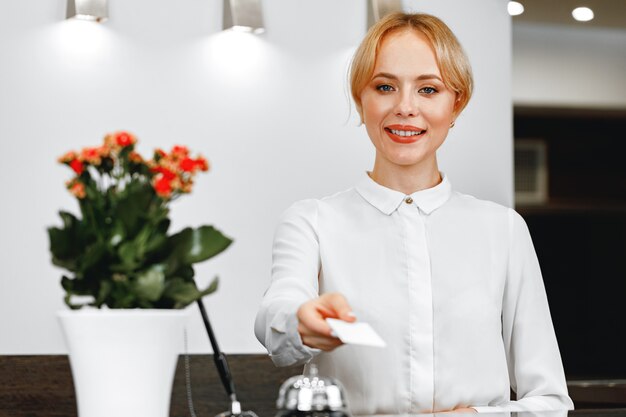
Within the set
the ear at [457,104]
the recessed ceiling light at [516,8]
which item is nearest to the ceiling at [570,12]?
the recessed ceiling light at [516,8]

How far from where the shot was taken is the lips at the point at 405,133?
167 centimetres

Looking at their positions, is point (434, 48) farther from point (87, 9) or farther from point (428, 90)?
point (87, 9)

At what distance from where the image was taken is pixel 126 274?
1.02 metres

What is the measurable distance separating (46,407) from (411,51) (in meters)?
1.94

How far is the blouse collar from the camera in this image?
171 cm

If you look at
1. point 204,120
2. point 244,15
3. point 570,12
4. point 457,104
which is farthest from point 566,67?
point 457,104

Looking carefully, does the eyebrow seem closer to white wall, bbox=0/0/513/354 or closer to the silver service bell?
the silver service bell

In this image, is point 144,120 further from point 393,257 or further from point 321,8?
point 393,257

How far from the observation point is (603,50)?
3889mm

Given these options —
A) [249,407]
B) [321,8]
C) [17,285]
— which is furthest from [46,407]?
[321,8]

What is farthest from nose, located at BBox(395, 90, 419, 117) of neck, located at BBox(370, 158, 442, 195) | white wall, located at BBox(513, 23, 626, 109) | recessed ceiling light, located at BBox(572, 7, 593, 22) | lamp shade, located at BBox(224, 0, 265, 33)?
recessed ceiling light, located at BBox(572, 7, 593, 22)

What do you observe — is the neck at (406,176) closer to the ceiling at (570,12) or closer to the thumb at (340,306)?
the thumb at (340,306)

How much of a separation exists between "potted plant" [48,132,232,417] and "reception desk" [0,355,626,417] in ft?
6.16

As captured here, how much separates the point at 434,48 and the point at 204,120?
1.75 m
